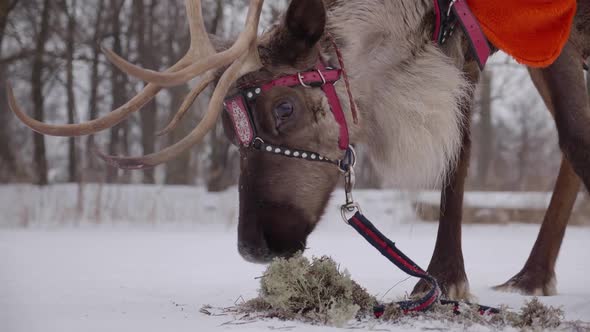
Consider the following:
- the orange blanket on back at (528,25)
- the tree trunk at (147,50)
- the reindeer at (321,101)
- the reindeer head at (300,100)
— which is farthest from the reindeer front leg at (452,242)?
the tree trunk at (147,50)

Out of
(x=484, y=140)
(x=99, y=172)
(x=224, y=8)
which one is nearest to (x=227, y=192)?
(x=99, y=172)

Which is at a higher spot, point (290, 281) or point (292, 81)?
point (292, 81)

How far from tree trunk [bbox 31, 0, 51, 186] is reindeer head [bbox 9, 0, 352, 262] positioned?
23.1 ft

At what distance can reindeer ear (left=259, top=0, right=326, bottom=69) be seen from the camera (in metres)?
2.66

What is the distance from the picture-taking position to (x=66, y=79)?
970cm

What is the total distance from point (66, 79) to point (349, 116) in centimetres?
795

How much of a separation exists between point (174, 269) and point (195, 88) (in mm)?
1906

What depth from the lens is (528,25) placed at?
9.62 ft

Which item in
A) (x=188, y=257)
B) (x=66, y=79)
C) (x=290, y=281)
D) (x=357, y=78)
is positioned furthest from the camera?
(x=66, y=79)

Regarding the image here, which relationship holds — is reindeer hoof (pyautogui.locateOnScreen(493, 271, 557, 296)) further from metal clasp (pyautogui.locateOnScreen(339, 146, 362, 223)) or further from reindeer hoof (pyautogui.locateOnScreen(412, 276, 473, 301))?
metal clasp (pyautogui.locateOnScreen(339, 146, 362, 223))

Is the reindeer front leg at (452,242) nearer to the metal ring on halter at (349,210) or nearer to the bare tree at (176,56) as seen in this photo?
the metal ring on halter at (349,210)

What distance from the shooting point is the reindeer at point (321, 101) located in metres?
2.69

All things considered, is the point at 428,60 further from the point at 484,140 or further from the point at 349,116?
the point at 484,140

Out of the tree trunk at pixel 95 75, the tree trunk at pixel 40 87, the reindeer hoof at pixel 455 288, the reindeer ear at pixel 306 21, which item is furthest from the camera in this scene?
the tree trunk at pixel 95 75
